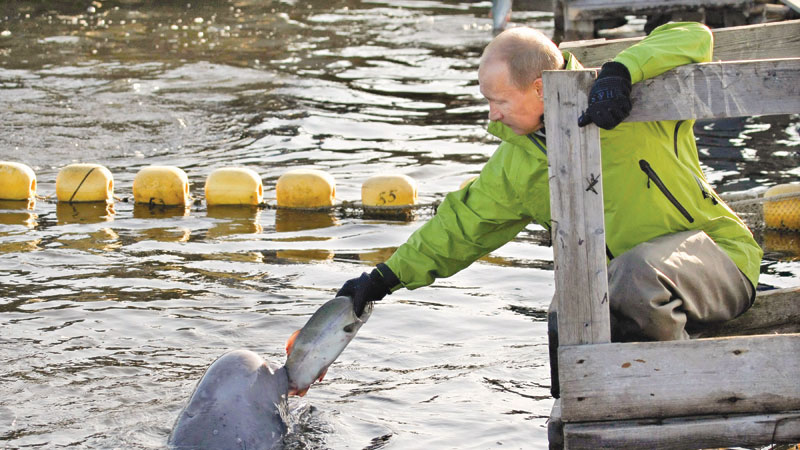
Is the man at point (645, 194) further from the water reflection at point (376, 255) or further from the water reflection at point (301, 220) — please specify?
the water reflection at point (301, 220)

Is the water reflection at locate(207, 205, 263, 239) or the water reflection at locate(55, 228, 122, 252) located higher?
the water reflection at locate(55, 228, 122, 252)

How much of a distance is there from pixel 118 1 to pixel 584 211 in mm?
25928

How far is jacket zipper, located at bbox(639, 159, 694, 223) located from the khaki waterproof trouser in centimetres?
10

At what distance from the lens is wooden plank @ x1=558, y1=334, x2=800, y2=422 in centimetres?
427

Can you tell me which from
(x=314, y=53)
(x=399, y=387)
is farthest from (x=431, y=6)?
(x=399, y=387)

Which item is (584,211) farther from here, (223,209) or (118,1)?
(118,1)

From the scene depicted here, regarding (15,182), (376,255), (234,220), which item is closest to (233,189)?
(234,220)

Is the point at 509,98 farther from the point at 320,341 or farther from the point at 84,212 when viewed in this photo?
the point at 84,212

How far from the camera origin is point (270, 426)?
16.8ft

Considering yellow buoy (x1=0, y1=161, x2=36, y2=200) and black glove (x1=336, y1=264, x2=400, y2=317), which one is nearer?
black glove (x1=336, y1=264, x2=400, y2=317)

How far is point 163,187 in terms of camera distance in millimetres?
11016

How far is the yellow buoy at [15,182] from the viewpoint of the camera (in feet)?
36.9

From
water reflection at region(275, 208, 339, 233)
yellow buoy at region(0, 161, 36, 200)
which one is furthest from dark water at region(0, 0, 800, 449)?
yellow buoy at region(0, 161, 36, 200)

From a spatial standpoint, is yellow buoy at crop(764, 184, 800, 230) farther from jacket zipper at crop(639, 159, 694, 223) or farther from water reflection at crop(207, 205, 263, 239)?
jacket zipper at crop(639, 159, 694, 223)
